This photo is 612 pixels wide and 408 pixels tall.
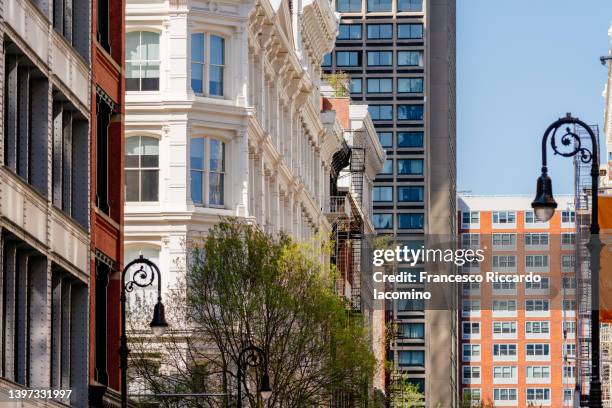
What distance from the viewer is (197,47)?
6950cm

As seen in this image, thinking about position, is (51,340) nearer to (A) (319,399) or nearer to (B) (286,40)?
(A) (319,399)

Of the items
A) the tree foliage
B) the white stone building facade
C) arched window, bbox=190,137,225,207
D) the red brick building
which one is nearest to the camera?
the red brick building

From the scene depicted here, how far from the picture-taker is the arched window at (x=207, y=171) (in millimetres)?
69000

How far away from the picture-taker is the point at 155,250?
2667 inches

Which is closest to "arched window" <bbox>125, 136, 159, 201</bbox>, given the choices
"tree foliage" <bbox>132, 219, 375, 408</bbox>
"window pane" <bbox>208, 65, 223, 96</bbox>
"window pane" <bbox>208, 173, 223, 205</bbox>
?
"window pane" <bbox>208, 173, 223, 205</bbox>

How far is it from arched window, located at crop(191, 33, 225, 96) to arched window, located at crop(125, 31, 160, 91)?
4.53 ft

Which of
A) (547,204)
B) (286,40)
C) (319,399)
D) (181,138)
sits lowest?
(319,399)

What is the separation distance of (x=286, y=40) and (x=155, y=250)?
14.8m

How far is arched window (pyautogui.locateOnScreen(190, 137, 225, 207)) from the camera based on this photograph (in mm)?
69000

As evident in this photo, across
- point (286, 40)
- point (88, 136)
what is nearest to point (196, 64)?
point (286, 40)

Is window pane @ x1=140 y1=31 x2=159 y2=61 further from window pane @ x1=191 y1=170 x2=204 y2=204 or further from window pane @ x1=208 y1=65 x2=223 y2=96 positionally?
window pane @ x1=191 y1=170 x2=204 y2=204

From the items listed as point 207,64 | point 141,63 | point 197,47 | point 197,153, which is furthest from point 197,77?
point 197,153

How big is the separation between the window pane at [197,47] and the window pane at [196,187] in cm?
419

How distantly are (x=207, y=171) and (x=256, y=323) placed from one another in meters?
12.4
